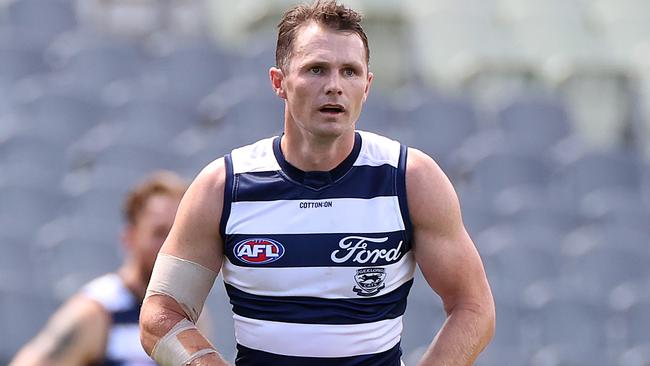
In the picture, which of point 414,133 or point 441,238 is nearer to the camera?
point 441,238

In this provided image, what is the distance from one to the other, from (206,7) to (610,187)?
14.2 feet

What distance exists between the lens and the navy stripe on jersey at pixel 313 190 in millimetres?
4078

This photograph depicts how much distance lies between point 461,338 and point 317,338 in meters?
0.43

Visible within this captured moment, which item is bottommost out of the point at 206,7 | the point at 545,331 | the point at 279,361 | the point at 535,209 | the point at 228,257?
the point at 279,361

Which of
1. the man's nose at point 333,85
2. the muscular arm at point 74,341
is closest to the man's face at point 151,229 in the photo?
the muscular arm at point 74,341

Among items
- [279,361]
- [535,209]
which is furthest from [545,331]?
[279,361]

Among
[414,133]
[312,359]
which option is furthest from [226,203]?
[414,133]

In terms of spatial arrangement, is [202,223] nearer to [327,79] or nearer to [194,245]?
[194,245]

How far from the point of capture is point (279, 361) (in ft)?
13.4

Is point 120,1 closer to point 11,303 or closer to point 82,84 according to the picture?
point 82,84

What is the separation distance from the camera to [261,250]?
13.2ft

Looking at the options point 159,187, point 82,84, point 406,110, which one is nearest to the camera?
point 159,187

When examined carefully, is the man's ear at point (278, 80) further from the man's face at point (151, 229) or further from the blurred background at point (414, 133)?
the blurred background at point (414, 133)

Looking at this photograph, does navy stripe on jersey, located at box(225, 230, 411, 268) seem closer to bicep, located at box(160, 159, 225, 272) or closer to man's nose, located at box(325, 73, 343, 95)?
bicep, located at box(160, 159, 225, 272)
